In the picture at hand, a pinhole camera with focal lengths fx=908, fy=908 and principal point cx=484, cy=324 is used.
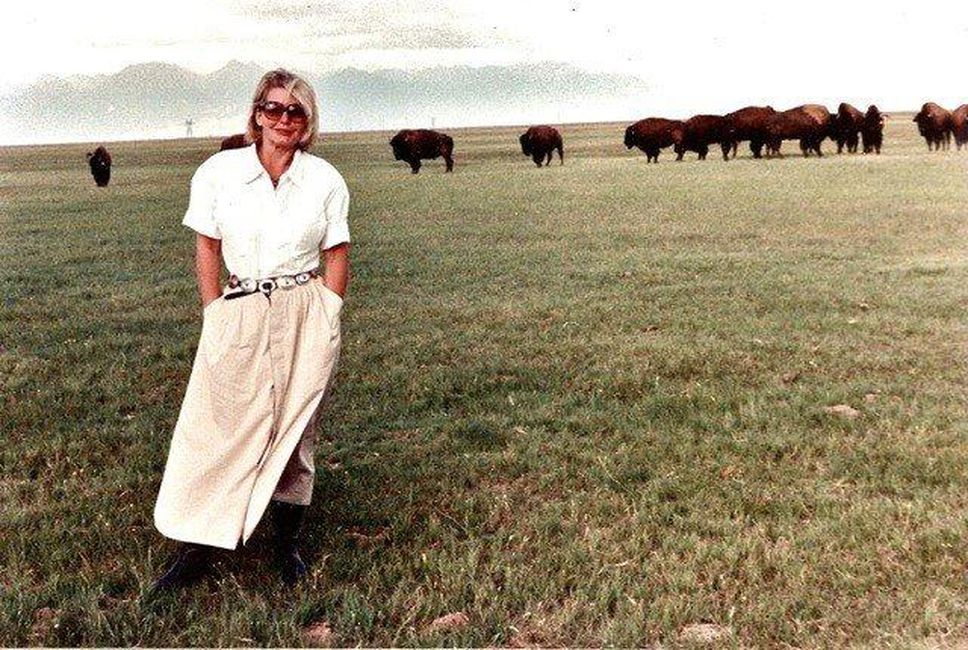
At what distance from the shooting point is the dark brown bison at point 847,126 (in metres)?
55.2

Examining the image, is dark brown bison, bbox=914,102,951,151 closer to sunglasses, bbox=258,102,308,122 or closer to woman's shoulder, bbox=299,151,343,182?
woman's shoulder, bbox=299,151,343,182

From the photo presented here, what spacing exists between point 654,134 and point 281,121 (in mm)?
54362

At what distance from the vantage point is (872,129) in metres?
52.6

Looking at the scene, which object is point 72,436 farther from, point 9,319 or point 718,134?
point 718,134

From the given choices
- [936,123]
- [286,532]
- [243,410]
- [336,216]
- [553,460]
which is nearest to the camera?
[243,410]

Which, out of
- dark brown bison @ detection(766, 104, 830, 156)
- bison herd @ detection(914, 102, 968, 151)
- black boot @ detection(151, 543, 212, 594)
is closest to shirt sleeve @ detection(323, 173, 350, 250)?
black boot @ detection(151, 543, 212, 594)

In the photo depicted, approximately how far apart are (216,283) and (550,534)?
6.62 ft

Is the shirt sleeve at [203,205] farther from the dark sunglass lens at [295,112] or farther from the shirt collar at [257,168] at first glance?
the dark sunglass lens at [295,112]

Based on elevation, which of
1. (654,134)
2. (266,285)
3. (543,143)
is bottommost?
(266,285)

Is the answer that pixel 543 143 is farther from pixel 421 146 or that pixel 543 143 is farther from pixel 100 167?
pixel 100 167

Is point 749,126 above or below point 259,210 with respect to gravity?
above

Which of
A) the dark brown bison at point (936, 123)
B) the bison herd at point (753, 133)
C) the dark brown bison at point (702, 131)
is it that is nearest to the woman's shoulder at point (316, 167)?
the bison herd at point (753, 133)

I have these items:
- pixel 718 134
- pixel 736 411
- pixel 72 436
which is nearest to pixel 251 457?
pixel 72 436

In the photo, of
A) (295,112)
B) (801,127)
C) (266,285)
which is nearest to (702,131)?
(801,127)
